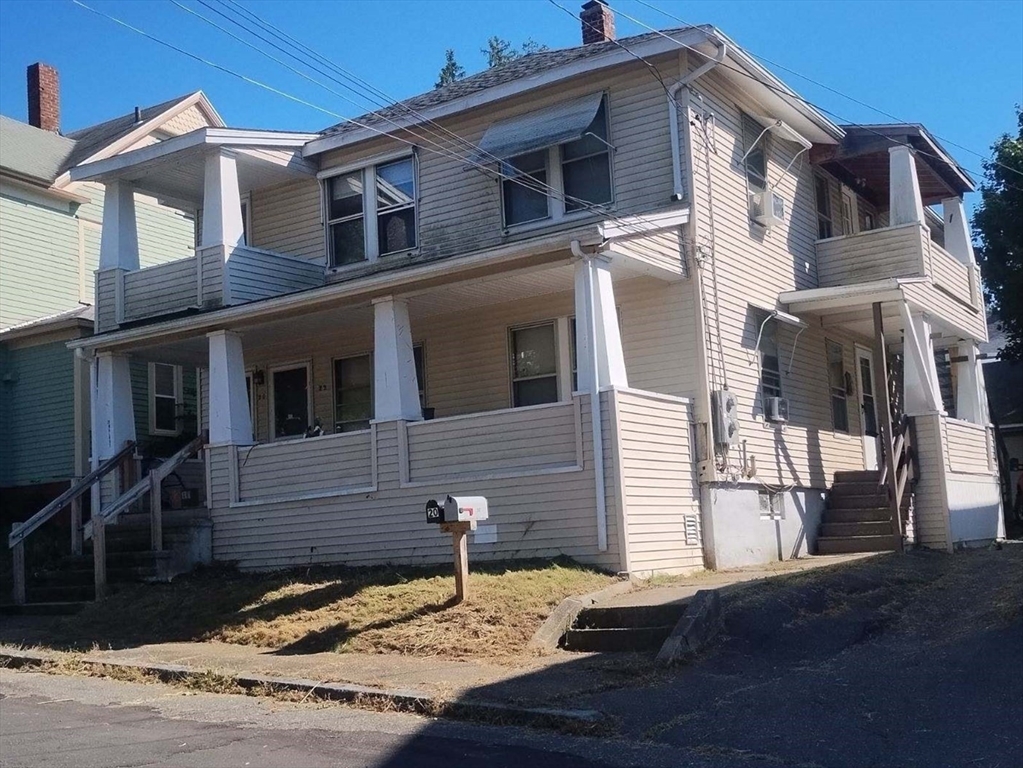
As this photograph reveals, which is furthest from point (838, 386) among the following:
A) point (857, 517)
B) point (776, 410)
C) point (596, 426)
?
point (596, 426)

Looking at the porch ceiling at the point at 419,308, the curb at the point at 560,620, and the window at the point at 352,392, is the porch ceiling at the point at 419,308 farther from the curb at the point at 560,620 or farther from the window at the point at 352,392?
the curb at the point at 560,620

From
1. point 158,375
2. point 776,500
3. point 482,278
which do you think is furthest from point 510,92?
point 158,375

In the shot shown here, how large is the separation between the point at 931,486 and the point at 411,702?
36.7ft

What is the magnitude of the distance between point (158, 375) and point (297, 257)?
6.29m

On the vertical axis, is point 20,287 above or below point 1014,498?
above

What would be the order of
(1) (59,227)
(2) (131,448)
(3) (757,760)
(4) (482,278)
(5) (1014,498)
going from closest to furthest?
1. (3) (757,760)
2. (4) (482,278)
3. (2) (131,448)
4. (1) (59,227)
5. (5) (1014,498)

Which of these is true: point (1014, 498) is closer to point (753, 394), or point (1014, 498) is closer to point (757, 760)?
point (753, 394)

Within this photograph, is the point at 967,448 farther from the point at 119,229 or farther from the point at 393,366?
the point at 119,229

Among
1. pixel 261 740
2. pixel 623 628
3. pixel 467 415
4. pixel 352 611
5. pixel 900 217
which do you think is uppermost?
pixel 900 217

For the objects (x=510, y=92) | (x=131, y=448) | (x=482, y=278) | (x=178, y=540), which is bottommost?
(x=178, y=540)

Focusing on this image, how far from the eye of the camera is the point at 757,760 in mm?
7156

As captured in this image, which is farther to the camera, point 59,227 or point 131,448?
point 59,227

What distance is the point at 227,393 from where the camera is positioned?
17.0 m

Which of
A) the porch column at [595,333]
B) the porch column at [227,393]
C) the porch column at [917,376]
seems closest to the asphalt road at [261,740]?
the porch column at [595,333]
